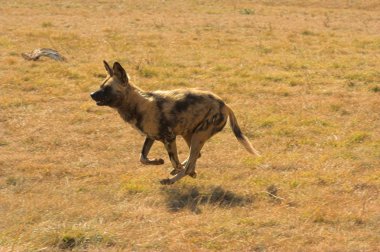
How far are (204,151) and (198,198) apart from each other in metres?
2.41

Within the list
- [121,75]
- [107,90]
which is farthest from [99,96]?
[121,75]

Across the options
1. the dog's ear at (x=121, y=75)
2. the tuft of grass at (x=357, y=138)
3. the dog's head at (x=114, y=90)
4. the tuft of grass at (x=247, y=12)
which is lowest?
the tuft of grass at (x=247, y=12)

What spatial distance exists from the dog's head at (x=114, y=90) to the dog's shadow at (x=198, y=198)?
149 centimetres

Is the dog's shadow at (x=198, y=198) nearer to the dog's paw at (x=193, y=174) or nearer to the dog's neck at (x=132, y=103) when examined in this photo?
the dog's paw at (x=193, y=174)

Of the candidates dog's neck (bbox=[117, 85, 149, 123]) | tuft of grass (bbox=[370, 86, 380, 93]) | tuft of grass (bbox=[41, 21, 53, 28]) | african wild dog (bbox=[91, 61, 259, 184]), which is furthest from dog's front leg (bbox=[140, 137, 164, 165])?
tuft of grass (bbox=[41, 21, 53, 28])

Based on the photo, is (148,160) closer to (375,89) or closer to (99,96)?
(99,96)

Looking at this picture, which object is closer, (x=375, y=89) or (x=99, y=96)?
(x=99, y=96)

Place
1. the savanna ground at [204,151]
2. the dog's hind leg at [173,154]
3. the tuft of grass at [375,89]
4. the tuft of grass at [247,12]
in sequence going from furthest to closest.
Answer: the tuft of grass at [247,12] < the tuft of grass at [375,89] < the dog's hind leg at [173,154] < the savanna ground at [204,151]

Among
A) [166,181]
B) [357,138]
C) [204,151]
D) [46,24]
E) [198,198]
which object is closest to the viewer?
[198,198]

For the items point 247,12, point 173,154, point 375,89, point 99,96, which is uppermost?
point 99,96

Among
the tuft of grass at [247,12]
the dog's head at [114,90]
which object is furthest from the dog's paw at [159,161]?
the tuft of grass at [247,12]

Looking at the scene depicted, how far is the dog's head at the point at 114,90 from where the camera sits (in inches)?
354

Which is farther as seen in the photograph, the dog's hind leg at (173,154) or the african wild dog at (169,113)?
the dog's hind leg at (173,154)

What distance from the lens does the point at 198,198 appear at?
830 cm
